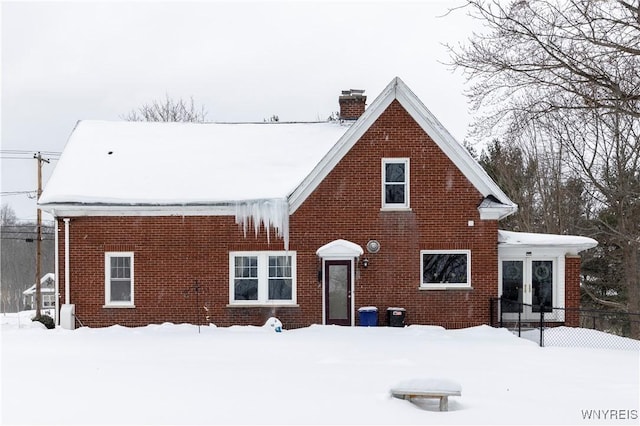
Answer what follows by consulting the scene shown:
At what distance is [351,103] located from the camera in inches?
916

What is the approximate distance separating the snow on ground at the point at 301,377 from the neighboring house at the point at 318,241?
1.43 m

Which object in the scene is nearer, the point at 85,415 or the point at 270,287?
the point at 85,415

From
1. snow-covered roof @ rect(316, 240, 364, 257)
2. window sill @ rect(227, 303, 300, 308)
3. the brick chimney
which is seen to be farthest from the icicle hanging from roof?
the brick chimney

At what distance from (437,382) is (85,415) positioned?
15.3 ft

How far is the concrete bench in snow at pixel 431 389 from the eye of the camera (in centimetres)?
906

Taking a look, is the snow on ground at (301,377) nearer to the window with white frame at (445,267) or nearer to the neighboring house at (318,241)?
the neighboring house at (318,241)

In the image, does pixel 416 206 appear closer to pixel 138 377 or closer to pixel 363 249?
pixel 363 249

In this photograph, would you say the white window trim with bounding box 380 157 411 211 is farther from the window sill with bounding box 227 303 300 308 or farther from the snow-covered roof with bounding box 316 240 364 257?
the window sill with bounding box 227 303 300 308

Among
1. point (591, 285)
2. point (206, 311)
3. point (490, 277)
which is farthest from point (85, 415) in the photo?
point (591, 285)

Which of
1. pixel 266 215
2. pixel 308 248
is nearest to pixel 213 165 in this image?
pixel 266 215

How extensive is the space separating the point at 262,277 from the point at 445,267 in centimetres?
516

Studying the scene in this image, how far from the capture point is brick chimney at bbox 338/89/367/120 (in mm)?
23109

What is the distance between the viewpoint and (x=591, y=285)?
36.7 metres

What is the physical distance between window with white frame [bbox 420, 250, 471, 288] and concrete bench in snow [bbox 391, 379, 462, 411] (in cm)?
954
